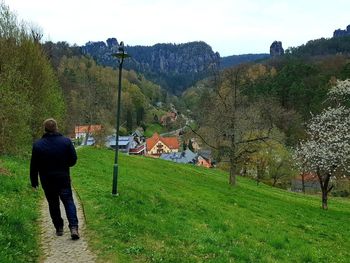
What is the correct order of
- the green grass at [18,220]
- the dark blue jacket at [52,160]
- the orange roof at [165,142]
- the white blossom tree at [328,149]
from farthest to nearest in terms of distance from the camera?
the orange roof at [165,142]
the white blossom tree at [328,149]
the dark blue jacket at [52,160]
the green grass at [18,220]

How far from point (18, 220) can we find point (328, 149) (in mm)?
34860

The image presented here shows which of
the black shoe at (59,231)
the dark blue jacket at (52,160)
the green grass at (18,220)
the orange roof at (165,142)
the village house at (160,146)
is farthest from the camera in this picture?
the orange roof at (165,142)

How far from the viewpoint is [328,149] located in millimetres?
40812

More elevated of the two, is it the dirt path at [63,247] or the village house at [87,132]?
the dirt path at [63,247]

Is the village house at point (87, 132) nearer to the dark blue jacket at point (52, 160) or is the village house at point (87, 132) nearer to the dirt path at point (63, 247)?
the dirt path at point (63, 247)

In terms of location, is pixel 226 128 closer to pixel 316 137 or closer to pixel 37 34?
pixel 316 137

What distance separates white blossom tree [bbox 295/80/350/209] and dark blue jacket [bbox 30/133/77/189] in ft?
104

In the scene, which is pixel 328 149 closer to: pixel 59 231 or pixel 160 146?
pixel 59 231

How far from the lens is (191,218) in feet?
57.9

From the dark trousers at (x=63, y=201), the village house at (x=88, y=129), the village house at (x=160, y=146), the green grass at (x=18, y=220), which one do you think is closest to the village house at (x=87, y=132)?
the village house at (x=88, y=129)

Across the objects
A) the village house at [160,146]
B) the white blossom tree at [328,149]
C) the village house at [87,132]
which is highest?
the white blossom tree at [328,149]

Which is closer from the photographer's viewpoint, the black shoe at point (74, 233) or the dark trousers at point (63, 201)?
the dark trousers at point (63, 201)

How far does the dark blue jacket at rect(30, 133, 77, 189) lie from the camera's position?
36.7 feet

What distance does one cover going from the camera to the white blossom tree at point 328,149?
3900cm
